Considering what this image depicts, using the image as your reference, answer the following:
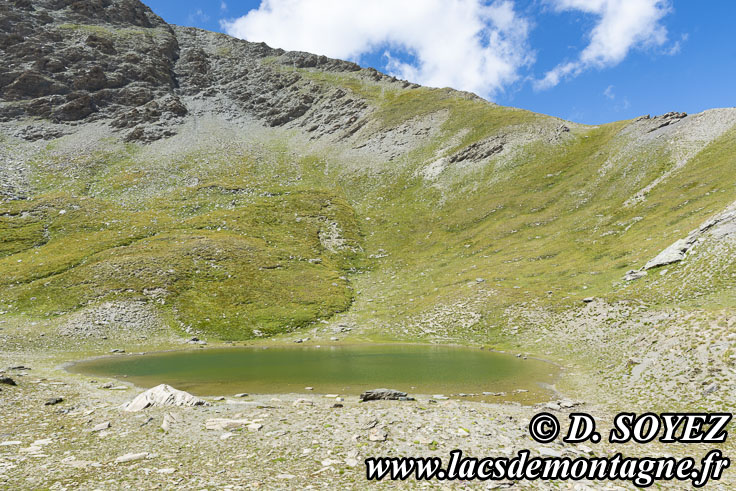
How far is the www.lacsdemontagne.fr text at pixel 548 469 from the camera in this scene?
11062 mm

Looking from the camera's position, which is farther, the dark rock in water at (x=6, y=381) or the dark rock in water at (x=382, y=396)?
the dark rock in water at (x=6, y=381)

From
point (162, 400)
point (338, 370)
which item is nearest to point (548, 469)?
point (162, 400)

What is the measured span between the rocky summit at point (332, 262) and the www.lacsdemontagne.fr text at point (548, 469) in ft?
1.90

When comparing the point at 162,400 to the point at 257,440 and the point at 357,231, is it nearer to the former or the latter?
the point at 257,440

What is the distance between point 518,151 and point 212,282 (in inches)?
3469

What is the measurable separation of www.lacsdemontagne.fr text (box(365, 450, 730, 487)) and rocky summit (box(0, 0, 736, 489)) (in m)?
0.58

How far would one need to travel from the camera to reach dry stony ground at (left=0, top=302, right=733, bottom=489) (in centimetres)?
1053

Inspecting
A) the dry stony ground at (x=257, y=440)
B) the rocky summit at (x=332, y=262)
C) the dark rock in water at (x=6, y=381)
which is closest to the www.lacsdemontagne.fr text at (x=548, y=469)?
the dry stony ground at (x=257, y=440)

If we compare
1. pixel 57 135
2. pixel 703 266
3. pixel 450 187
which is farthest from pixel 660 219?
pixel 57 135

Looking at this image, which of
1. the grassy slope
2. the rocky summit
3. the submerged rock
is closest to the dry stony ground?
the rocky summit

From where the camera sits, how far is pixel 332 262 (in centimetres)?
7669

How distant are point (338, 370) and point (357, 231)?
60986 mm

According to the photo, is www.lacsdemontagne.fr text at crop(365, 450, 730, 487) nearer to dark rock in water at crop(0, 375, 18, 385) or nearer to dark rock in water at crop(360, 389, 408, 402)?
dark rock in water at crop(360, 389, 408, 402)

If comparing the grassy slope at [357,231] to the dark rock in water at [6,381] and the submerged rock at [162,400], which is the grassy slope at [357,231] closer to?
the dark rock in water at [6,381]
